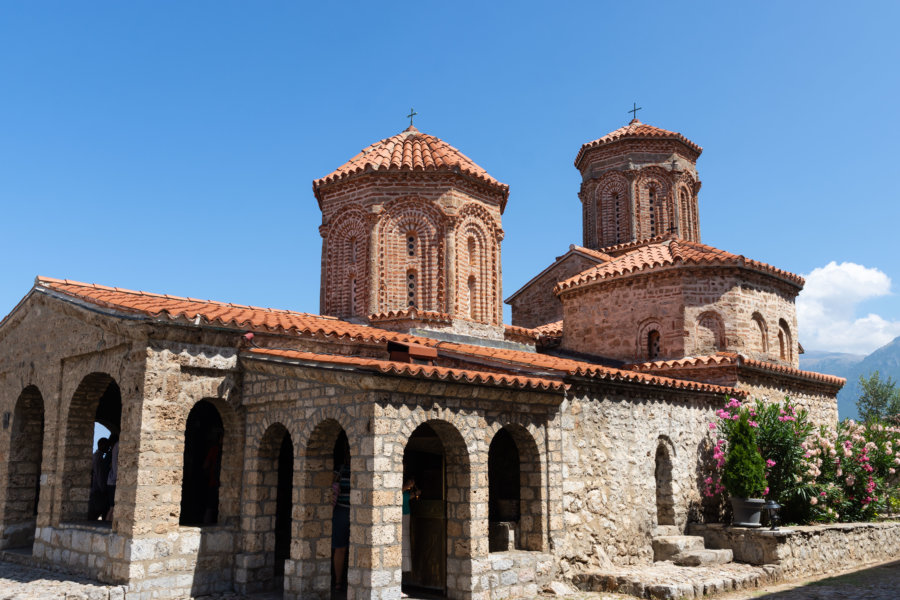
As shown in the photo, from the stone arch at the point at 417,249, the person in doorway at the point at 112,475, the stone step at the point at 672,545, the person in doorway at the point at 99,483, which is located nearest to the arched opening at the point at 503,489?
the stone step at the point at 672,545

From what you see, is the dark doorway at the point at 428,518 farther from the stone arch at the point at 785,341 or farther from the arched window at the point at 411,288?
the stone arch at the point at 785,341

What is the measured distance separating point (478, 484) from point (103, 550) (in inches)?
180

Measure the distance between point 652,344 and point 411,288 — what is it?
5.00 meters

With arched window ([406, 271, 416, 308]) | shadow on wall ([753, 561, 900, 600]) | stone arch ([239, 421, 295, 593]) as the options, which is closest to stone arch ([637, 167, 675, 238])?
arched window ([406, 271, 416, 308])

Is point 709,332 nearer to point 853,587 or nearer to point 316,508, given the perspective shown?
point 853,587

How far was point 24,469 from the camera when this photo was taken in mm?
11477

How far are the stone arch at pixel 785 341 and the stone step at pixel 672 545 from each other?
5843 mm

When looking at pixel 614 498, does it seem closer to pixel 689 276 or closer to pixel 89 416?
pixel 689 276

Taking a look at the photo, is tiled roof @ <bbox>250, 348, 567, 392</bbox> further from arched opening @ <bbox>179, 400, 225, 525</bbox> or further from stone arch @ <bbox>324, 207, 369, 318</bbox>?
stone arch @ <bbox>324, 207, 369, 318</bbox>

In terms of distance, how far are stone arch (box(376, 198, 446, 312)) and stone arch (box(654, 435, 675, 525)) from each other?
5102 millimetres

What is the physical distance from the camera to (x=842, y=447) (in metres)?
12.4

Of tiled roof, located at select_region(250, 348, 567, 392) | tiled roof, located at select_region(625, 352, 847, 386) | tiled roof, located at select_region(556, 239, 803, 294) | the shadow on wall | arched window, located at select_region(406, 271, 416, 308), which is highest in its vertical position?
tiled roof, located at select_region(556, 239, 803, 294)

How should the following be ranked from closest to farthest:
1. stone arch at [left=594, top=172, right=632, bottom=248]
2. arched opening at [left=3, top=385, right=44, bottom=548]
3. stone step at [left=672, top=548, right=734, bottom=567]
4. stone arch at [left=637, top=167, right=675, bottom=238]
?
stone step at [left=672, top=548, right=734, bottom=567], arched opening at [left=3, top=385, right=44, bottom=548], stone arch at [left=637, top=167, right=675, bottom=238], stone arch at [left=594, top=172, right=632, bottom=248]

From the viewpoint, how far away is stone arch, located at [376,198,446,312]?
1449 centimetres
